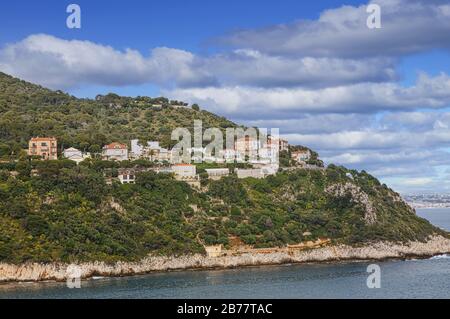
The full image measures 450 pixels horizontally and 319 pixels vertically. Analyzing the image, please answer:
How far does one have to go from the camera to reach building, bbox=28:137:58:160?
5281 cm

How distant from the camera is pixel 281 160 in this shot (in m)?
62.8

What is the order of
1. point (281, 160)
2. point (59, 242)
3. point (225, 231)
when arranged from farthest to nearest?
point (281, 160)
point (225, 231)
point (59, 242)

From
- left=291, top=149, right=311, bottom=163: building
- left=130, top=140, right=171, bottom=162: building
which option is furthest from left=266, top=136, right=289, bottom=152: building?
left=130, top=140, right=171, bottom=162: building

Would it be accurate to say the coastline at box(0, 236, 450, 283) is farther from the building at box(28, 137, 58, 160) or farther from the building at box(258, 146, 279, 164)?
the building at box(28, 137, 58, 160)

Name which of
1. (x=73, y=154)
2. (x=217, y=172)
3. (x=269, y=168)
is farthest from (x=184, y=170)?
(x=73, y=154)

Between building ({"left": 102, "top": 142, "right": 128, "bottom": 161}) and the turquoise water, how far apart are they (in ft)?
Answer: 56.3

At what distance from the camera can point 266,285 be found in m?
35.5

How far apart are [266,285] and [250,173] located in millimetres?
22479

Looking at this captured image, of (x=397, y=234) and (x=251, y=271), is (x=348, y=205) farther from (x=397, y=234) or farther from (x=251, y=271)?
(x=251, y=271)

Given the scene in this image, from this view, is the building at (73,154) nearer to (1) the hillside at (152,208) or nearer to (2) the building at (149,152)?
(1) the hillside at (152,208)

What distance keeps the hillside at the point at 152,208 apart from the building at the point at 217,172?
3.86ft

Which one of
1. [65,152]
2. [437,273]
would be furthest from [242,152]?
[437,273]

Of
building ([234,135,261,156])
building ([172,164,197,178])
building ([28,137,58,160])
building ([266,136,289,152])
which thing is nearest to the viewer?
building ([28,137,58,160])
